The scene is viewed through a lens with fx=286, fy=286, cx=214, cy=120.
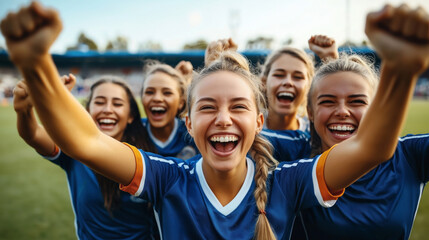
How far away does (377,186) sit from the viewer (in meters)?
1.45

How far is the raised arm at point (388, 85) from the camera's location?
2.50 ft

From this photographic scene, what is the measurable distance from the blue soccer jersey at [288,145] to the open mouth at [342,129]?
251mm

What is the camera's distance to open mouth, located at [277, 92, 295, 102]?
2.47 metres

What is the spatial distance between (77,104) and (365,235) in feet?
4.67

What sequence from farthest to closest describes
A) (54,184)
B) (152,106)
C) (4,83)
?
(4,83) < (54,184) < (152,106)

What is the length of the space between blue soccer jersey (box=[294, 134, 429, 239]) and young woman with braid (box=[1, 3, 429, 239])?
208 millimetres

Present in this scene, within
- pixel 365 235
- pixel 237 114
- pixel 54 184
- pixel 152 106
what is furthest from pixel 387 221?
pixel 54 184

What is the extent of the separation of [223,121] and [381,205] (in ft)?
2.93

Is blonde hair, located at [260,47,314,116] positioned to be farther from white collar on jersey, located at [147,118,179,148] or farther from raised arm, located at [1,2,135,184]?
raised arm, located at [1,2,135,184]

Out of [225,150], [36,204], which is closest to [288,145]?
[225,150]

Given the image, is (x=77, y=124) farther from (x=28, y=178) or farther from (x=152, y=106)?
(x=28, y=178)

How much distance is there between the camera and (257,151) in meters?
1.57

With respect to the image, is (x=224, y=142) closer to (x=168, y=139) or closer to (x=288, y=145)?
(x=288, y=145)

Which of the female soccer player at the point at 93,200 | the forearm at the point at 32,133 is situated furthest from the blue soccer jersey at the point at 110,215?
the forearm at the point at 32,133
